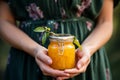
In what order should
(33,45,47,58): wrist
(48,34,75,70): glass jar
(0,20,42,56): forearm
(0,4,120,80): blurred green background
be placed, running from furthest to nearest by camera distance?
1. (0,4,120,80): blurred green background
2. (0,20,42,56): forearm
3. (33,45,47,58): wrist
4. (48,34,75,70): glass jar

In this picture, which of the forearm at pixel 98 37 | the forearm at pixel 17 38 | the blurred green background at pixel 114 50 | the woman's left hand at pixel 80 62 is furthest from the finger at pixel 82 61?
the blurred green background at pixel 114 50

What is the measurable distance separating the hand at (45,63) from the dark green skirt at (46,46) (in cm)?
13

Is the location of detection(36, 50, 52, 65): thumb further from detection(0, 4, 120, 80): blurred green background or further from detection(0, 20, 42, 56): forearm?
detection(0, 4, 120, 80): blurred green background

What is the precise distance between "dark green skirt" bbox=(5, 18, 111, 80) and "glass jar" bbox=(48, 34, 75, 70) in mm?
224

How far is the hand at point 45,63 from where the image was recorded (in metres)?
1.88

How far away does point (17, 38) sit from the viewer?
84.7 inches

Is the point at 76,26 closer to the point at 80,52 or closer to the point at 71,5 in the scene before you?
the point at 71,5

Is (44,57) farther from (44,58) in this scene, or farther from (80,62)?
(80,62)

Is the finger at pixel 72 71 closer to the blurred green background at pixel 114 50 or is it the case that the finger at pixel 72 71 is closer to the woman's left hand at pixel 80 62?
the woman's left hand at pixel 80 62

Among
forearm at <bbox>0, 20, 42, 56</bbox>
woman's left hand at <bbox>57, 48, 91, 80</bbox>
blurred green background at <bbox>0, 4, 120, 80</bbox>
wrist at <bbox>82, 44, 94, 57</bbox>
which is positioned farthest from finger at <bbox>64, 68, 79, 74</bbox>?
blurred green background at <bbox>0, 4, 120, 80</bbox>

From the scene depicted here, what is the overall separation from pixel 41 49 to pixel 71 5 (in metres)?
0.27

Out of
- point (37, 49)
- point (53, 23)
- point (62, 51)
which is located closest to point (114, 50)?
point (53, 23)

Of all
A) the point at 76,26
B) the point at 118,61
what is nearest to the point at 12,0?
the point at 76,26

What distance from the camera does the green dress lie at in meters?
2.12
